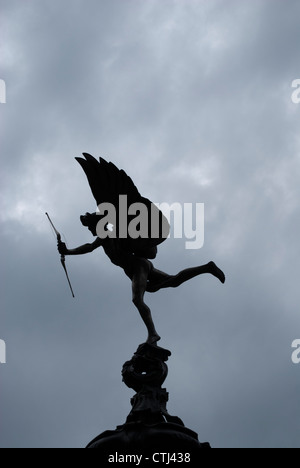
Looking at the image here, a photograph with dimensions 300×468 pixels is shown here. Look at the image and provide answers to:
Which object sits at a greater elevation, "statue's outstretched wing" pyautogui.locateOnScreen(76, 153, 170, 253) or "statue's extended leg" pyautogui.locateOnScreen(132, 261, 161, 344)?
"statue's outstretched wing" pyautogui.locateOnScreen(76, 153, 170, 253)

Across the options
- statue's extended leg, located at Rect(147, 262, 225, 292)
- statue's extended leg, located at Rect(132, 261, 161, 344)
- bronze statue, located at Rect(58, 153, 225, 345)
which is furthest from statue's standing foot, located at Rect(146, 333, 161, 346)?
statue's extended leg, located at Rect(147, 262, 225, 292)

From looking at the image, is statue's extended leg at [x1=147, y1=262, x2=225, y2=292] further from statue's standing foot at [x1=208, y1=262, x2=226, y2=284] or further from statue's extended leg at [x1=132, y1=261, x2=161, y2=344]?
statue's extended leg at [x1=132, y1=261, x2=161, y2=344]

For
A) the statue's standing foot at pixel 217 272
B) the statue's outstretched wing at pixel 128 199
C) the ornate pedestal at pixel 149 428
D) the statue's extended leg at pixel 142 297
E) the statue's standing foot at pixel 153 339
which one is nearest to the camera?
the ornate pedestal at pixel 149 428

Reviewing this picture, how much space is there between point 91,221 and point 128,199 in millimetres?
839

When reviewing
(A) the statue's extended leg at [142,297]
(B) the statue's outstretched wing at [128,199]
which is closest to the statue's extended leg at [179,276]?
(A) the statue's extended leg at [142,297]

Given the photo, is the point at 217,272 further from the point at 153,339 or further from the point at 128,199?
the point at 128,199

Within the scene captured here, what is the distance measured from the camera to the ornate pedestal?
40.5 feet

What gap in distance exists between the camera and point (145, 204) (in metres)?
15.7

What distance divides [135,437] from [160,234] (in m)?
4.48

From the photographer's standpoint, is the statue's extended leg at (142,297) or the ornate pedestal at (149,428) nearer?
the ornate pedestal at (149,428)

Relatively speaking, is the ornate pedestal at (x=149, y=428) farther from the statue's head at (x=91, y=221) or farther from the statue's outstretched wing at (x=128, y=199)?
the statue's head at (x=91, y=221)

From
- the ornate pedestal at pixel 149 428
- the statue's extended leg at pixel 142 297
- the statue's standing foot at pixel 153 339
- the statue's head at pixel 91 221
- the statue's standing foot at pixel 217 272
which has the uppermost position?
the statue's head at pixel 91 221

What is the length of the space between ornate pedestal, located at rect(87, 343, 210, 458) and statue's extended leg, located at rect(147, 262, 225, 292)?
70.3 inches

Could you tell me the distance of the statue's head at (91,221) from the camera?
15703 millimetres
